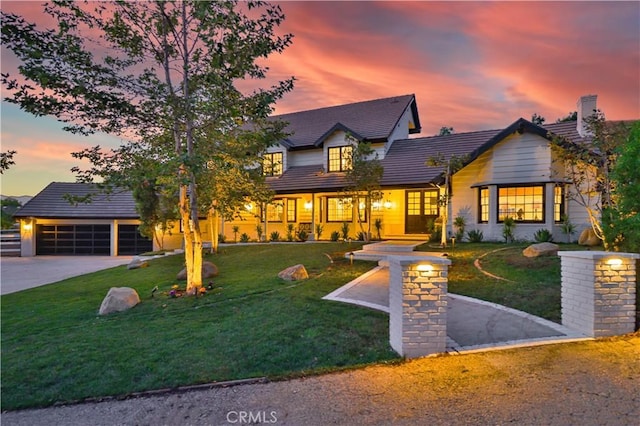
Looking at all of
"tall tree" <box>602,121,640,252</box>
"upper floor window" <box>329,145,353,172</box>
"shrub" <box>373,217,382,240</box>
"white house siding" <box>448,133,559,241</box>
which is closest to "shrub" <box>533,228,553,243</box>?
"white house siding" <box>448,133,559,241</box>

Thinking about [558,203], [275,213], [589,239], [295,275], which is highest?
[558,203]

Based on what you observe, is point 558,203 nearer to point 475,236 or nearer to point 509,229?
point 509,229

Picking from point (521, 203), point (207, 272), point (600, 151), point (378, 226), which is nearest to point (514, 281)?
point (600, 151)

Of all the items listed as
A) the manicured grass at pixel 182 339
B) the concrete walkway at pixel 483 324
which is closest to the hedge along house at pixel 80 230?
the manicured grass at pixel 182 339

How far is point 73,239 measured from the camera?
23.4 meters

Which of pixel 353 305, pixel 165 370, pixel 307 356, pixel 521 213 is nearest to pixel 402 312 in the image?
pixel 307 356

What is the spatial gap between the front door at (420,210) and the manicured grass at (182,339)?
25.4ft

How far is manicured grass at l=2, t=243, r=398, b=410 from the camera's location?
195 inches

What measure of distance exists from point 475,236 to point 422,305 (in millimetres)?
11311

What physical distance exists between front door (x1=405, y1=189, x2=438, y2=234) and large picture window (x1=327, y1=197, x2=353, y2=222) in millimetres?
2803

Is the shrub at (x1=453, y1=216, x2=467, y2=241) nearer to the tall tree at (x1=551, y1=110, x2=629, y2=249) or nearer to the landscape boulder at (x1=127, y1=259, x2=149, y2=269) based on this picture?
the tall tree at (x1=551, y1=110, x2=629, y2=249)

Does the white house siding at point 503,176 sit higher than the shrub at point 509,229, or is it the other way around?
the white house siding at point 503,176

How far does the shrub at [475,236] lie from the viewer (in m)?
15.0
